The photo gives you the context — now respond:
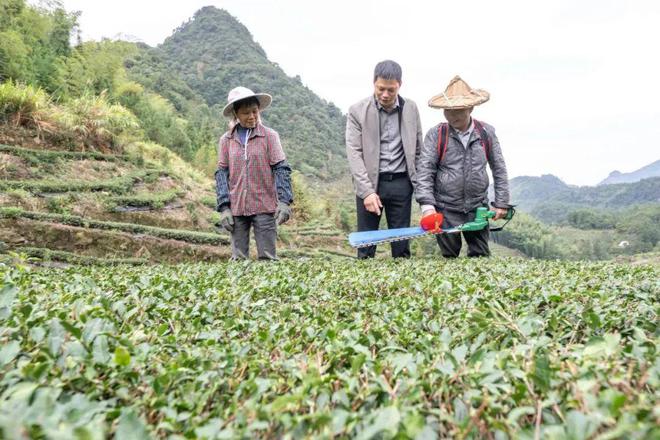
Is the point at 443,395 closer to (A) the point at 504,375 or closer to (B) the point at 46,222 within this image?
(A) the point at 504,375

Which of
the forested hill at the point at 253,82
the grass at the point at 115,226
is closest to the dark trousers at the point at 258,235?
the grass at the point at 115,226

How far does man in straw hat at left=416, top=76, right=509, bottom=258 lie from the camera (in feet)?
14.4

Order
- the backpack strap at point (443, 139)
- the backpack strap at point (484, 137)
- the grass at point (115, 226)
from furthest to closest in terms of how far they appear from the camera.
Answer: the grass at point (115, 226), the backpack strap at point (484, 137), the backpack strap at point (443, 139)

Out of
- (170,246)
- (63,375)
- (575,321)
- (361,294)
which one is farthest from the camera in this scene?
(170,246)

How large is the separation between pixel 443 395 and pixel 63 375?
81 cm

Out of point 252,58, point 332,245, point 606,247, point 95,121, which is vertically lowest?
point 606,247

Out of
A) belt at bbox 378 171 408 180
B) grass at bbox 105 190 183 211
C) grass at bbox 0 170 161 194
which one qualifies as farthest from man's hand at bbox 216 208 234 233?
grass at bbox 0 170 161 194

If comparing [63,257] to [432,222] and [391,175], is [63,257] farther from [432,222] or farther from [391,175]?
[432,222]

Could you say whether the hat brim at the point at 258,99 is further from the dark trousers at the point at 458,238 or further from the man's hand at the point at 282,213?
the dark trousers at the point at 458,238

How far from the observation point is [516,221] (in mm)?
78062

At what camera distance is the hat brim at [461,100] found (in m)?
4.27

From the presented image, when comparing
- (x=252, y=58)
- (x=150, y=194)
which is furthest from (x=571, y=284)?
(x=252, y=58)

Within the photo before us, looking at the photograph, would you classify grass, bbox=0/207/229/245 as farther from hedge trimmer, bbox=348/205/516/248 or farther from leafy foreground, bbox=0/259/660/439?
leafy foreground, bbox=0/259/660/439

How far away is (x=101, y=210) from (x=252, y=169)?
18.7 feet
